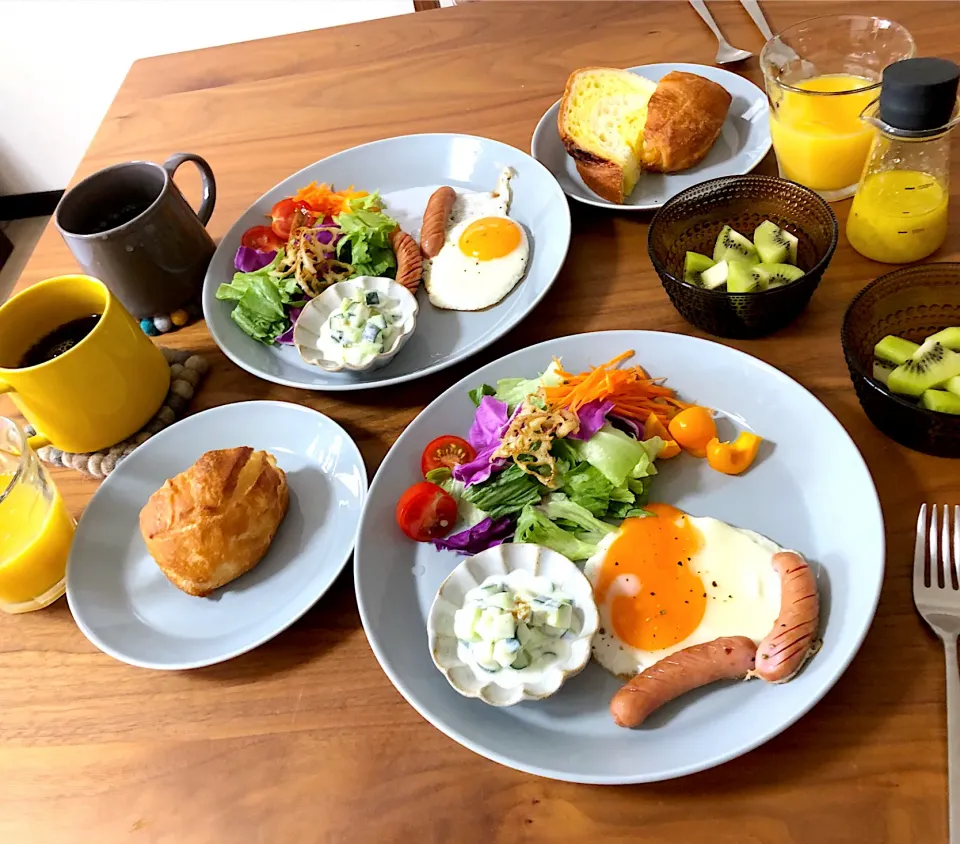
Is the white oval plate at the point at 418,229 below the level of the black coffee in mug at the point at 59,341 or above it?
below

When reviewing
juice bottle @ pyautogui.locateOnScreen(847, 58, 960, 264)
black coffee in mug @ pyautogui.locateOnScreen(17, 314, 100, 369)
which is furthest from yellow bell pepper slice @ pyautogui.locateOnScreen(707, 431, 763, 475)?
black coffee in mug @ pyautogui.locateOnScreen(17, 314, 100, 369)

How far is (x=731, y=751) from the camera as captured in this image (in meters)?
1.15

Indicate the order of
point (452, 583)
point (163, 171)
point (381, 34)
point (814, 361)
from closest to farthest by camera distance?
1. point (452, 583)
2. point (814, 361)
3. point (163, 171)
4. point (381, 34)

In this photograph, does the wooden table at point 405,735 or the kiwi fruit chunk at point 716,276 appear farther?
the kiwi fruit chunk at point 716,276

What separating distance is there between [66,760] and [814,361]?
165cm

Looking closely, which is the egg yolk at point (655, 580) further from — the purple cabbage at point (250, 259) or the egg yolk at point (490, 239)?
the purple cabbage at point (250, 259)

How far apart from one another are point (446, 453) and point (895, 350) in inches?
35.3

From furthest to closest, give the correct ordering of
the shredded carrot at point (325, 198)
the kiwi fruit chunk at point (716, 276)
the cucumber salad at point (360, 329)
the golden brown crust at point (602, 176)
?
the shredded carrot at point (325, 198) → the golden brown crust at point (602, 176) → the cucumber salad at point (360, 329) → the kiwi fruit chunk at point (716, 276)

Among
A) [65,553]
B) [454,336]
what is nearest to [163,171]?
[454,336]

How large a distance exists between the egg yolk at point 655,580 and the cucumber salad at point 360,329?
0.72 meters

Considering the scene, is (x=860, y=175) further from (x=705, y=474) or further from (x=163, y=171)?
(x=163, y=171)

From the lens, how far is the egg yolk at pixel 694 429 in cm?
158

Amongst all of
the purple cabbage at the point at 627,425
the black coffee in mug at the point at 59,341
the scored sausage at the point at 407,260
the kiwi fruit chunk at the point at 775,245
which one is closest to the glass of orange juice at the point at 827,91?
the kiwi fruit chunk at the point at 775,245

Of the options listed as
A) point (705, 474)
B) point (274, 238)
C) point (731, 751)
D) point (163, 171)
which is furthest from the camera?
point (274, 238)
